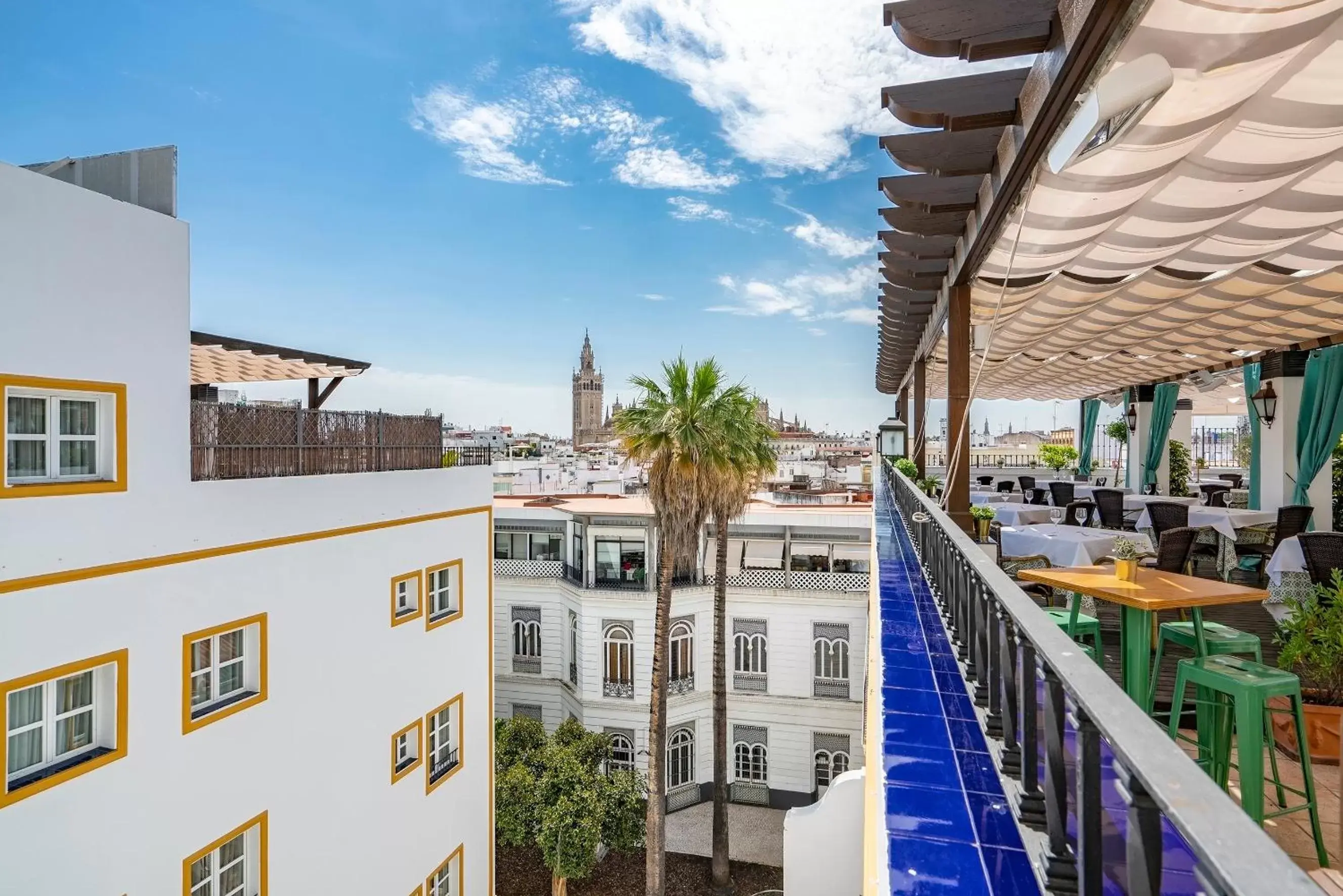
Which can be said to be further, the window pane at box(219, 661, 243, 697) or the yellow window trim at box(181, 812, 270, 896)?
the window pane at box(219, 661, 243, 697)

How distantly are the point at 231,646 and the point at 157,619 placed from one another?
3.12 feet

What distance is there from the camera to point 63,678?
191 inches

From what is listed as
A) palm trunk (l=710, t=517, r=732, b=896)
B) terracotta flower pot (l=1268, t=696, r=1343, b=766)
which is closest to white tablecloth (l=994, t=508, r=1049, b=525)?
palm trunk (l=710, t=517, r=732, b=896)

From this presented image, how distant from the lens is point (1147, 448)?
1351 cm

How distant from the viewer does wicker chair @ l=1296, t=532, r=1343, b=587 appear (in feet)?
18.8

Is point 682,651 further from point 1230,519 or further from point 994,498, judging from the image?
point 1230,519

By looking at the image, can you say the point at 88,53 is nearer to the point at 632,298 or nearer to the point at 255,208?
the point at 255,208

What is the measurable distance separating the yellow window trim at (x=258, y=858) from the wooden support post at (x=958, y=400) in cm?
685

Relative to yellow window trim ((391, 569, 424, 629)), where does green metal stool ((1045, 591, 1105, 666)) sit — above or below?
above

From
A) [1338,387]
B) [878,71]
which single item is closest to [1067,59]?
[878,71]

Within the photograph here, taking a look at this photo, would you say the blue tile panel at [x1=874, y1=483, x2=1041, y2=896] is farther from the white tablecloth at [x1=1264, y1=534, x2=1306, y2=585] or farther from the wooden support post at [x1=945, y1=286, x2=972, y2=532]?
the white tablecloth at [x1=1264, y1=534, x2=1306, y2=585]

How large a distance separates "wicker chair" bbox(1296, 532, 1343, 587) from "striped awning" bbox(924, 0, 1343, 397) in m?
2.05

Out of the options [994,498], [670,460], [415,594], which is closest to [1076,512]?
[994,498]

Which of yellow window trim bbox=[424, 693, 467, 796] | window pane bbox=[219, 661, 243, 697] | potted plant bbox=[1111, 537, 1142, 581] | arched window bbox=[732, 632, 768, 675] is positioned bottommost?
arched window bbox=[732, 632, 768, 675]
